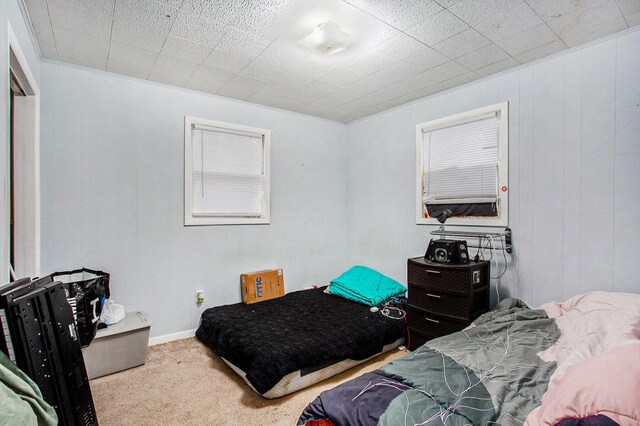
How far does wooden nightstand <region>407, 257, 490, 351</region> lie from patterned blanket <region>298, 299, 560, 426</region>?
1.78ft

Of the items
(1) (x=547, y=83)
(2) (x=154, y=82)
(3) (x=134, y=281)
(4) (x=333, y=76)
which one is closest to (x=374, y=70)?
(4) (x=333, y=76)

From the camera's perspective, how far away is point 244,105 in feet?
11.8

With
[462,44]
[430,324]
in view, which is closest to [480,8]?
[462,44]

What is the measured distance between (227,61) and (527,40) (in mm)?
2245

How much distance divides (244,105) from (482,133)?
2.44m

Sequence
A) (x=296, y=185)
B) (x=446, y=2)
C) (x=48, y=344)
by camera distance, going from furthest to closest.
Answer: (x=296, y=185), (x=446, y=2), (x=48, y=344)

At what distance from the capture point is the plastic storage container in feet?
7.91

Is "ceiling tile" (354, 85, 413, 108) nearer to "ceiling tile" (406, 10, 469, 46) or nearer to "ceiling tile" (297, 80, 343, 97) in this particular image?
"ceiling tile" (297, 80, 343, 97)

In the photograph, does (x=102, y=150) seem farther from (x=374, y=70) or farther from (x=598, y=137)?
(x=598, y=137)

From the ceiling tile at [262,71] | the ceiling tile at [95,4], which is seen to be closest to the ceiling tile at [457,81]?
the ceiling tile at [262,71]

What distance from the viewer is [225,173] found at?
11.3 feet

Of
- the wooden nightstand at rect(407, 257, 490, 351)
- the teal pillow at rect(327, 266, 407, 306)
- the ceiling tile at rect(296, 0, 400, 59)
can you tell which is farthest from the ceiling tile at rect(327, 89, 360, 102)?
the teal pillow at rect(327, 266, 407, 306)

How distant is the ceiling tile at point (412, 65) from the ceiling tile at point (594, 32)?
0.82 meters

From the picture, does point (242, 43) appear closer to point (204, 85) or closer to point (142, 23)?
point (142, 23)
